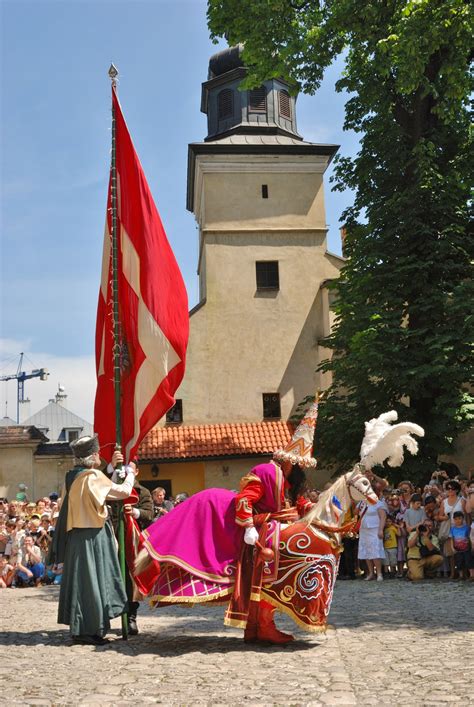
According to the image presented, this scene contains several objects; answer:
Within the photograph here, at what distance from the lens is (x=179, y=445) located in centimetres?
2920

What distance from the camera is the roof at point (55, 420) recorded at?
64750 millimetres

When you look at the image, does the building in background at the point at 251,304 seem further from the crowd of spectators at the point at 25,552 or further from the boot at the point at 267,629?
the boot at the point at 267,629

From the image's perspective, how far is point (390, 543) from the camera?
1631cm

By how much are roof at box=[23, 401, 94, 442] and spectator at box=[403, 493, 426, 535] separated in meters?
49.8

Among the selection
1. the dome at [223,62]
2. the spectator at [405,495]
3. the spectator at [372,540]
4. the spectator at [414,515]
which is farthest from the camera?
the dome at [223,62]

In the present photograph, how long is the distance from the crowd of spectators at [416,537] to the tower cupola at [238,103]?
20.2 m

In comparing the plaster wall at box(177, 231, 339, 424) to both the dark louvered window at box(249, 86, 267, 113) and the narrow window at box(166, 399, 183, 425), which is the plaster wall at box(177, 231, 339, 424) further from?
the dark louvered window at box(249, 86, 267, 113)

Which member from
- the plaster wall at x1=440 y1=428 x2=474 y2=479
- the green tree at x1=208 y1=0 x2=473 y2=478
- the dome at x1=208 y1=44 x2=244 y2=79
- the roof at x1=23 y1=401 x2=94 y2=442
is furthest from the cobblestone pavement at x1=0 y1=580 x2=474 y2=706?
the roof at x1=23 y1=401 x2=94 y2=442

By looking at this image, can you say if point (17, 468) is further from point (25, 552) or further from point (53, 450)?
point (25, 552)

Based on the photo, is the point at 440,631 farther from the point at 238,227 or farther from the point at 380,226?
the point at 238,227

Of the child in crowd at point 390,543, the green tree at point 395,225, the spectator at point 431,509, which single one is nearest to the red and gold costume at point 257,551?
the spectator at point 431,509

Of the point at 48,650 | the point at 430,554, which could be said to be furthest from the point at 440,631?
the point at 430,554

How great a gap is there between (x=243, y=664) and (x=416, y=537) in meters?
9.02

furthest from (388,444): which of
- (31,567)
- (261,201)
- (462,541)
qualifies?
(261,201)
